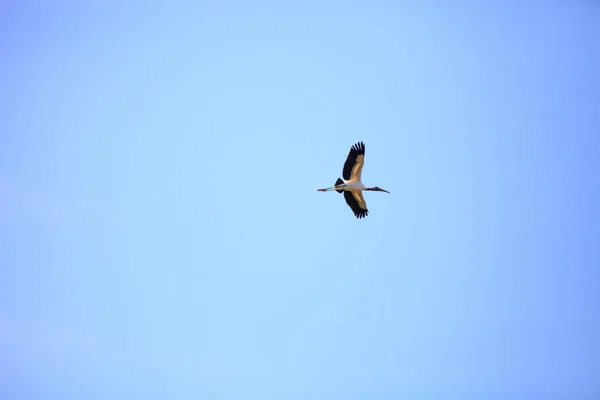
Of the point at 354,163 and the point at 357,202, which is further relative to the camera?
the point at 357,202

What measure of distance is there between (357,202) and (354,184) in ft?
4.99

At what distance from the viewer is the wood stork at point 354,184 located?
52.9m

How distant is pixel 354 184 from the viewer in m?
53.8

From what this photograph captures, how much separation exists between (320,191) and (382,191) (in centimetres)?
381

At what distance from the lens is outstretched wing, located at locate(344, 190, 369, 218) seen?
54.7 meters

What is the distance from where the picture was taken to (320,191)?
54406 mm

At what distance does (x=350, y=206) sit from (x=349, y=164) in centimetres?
285

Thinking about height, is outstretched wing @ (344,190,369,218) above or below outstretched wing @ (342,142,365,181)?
below

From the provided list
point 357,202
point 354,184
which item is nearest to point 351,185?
point 354,184

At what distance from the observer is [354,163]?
5316 cm

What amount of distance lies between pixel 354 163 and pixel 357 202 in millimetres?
2715

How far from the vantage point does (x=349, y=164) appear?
174 ft

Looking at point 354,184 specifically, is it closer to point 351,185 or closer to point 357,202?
point 351,185

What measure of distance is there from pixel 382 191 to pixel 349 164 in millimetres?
3683
